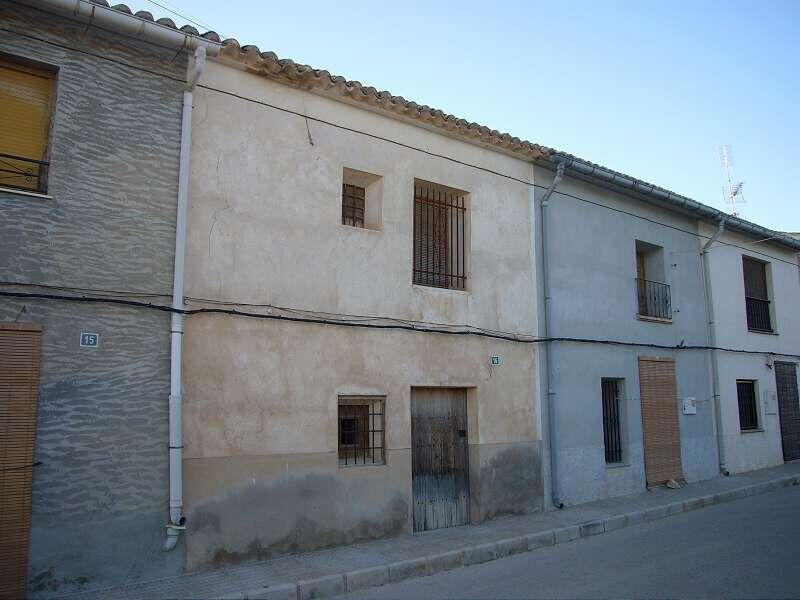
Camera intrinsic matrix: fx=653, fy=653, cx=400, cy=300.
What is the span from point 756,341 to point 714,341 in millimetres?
2035

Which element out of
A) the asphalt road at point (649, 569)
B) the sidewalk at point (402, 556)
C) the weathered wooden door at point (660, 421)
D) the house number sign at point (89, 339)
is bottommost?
the asphalt road at point (649, 569)

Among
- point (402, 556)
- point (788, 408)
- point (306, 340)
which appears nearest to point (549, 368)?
point (402, 556)

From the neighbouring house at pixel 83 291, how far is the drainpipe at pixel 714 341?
10931mm

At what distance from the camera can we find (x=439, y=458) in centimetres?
877

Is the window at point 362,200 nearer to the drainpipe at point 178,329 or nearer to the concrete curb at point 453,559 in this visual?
the drainpipe at point 178,329

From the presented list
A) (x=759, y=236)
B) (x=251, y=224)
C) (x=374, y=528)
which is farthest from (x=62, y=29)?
(x=759, y=236)

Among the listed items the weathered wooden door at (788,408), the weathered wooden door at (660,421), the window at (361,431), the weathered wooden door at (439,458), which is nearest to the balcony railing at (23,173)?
the window at (361,431)

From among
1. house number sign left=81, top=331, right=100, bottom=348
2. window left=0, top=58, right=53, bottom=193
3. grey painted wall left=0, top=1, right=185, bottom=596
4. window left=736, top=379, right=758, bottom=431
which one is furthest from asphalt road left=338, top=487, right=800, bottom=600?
window left=736, top=379, right=758, bottom=431

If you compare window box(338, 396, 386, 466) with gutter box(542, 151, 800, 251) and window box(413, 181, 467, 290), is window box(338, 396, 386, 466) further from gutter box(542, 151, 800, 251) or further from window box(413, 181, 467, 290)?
gutter box(542, 151, 800, 251)

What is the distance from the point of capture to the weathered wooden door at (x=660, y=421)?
37.8ft

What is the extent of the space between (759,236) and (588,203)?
21.1 feet

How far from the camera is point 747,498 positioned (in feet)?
37.3

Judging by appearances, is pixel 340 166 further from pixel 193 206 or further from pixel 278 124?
pixel 193 206

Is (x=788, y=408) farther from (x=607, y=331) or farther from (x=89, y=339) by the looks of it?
(x=89, y=339)
